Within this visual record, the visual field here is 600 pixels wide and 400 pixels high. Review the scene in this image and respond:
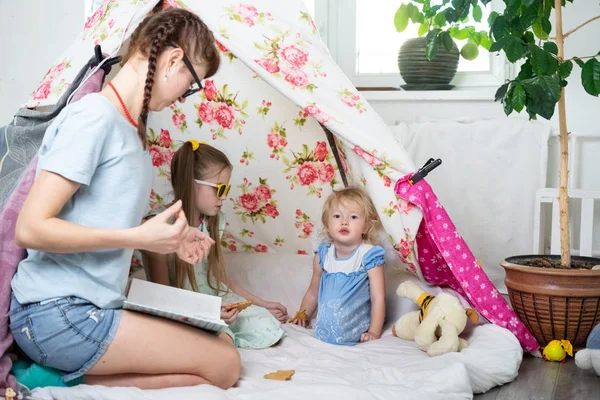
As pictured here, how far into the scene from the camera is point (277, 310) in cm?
231

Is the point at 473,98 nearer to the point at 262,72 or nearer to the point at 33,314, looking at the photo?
the point at 262,72

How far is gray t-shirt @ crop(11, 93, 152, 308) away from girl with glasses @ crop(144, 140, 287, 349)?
1.70 ft

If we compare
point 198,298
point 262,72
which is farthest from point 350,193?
point 198,298

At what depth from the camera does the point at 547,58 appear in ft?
6.76

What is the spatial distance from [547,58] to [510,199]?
950 millimetres

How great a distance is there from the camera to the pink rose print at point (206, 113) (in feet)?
8.10

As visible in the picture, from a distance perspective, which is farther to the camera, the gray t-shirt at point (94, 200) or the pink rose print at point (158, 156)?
the pink rose print at point (158, 156)

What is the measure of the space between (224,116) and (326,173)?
0.39 meters

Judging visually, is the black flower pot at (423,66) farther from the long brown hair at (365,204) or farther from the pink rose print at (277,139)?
the long brown hair at (365,204)

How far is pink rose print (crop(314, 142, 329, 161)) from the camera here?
246 centimetres

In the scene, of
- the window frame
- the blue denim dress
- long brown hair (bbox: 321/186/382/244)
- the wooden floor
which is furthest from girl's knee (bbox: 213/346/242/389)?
the window frame

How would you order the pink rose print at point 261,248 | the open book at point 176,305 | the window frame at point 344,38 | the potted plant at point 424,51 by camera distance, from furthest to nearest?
the window frame at point 344,38, the potted plant at point 424,51, the pink rose print at point 261,248, the open book at point 176,305

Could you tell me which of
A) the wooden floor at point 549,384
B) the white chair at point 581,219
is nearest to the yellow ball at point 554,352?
the wooden floor at point 549,384

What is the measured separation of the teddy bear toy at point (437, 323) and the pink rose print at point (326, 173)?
0.58m
